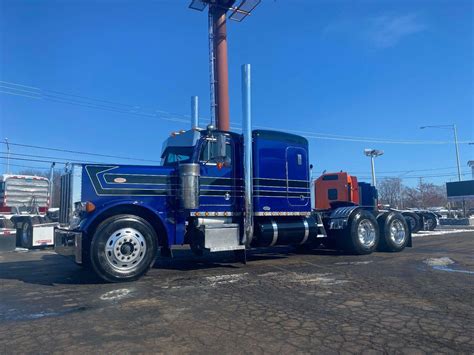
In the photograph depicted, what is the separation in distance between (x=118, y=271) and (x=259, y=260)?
13.6ft

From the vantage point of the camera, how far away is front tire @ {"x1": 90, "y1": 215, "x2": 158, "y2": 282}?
23.5 feet

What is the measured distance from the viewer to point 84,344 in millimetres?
3990

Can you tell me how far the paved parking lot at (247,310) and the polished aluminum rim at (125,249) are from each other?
404 millimetres

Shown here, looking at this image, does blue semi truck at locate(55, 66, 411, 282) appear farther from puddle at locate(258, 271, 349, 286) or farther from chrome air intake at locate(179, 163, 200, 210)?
puddle at locate(258, 271, 349, 286)

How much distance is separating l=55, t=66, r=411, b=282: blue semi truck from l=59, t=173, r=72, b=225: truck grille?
2 centimetres

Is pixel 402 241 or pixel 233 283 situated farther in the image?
pixel 402 241

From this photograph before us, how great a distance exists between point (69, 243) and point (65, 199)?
3.86ft

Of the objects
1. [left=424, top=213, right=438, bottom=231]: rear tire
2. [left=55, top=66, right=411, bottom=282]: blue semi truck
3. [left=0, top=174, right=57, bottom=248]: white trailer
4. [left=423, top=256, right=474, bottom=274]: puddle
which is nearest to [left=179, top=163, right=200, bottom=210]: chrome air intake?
[left=55, top=66, right=411, bottom=282]: blue semi truck

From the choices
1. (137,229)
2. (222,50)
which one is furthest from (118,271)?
(222,50)

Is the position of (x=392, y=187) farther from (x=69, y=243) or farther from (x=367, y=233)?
(x=69, y=243)

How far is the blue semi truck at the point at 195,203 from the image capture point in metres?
7.38

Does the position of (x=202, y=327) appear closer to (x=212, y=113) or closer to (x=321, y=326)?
(x=321, y=326)

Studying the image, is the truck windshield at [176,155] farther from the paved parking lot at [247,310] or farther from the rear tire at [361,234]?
the rear tire at [361,234]

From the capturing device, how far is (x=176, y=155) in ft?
30.4
